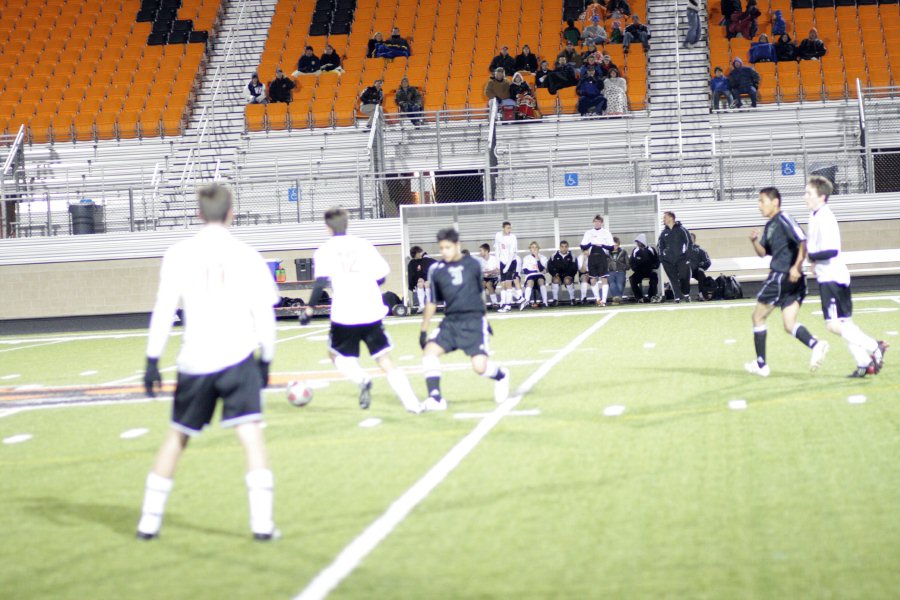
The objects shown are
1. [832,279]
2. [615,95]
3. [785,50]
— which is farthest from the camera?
[785,50]

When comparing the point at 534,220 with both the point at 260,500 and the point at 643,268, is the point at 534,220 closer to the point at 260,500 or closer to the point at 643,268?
the point at 643,268

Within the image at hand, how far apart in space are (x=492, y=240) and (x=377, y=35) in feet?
34.8

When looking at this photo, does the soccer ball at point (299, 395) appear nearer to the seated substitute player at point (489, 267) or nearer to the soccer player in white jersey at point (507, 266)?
the soccer player in white jersey at point (507, 266)

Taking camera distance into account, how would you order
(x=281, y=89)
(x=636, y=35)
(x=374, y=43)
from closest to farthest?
(x=281, y=89), (x=636, y=35), (x=374, y=43)

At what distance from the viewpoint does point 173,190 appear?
95.2 ft

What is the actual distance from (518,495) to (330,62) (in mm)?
29768

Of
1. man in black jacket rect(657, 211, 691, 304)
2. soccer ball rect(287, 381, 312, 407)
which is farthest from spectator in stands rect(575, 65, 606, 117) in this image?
soccer ball rect(287, 381, 312, 407)

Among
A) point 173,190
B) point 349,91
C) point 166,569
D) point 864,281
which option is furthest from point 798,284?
point 349,91

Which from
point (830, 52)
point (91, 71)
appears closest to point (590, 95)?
point (830, 52)

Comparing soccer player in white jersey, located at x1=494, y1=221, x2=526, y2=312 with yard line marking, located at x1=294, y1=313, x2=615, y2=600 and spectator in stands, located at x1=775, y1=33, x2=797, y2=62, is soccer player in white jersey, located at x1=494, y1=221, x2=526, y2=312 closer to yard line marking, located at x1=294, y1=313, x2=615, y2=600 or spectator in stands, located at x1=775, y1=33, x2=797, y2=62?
spectator in stands, located at x1=775, y1=33, x2=797, y2=62

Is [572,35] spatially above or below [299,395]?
above

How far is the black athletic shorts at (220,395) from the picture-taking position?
567cm

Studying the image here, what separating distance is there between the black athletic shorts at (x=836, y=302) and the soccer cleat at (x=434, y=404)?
12.0 ft

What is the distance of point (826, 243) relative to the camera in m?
10.7
